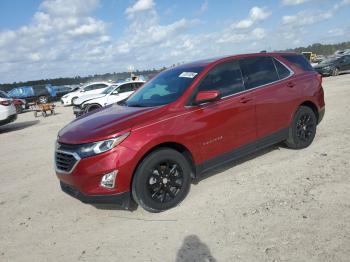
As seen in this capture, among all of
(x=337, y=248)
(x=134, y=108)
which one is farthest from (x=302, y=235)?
(x=134, y=108)

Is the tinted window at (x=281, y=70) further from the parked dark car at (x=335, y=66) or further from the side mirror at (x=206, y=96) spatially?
the parked dark car at (x=335, y=66)

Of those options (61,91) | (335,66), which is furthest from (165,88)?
(61,91)

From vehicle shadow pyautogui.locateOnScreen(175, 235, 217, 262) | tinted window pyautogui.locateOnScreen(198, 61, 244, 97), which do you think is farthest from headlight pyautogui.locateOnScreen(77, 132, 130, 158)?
tinted window pyautogui.locateOnScreen(198, 61, 244, 97)

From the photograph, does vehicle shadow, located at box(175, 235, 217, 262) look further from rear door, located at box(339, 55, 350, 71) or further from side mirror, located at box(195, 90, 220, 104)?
rear door, located at box(339, 55, 350, 71)

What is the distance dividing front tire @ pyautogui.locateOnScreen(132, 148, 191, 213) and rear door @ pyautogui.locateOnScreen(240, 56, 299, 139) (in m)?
1.60

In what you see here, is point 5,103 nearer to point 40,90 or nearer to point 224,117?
point 224,117

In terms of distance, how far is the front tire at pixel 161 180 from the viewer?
4.39m

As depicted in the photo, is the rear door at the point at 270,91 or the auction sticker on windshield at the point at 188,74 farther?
the rear door at the point at 270,91

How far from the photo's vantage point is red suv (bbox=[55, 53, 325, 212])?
4.28m

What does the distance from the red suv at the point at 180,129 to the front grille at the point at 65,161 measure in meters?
0.01

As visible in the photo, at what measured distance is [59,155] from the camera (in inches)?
184

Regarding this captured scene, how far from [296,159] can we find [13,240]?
4401mm

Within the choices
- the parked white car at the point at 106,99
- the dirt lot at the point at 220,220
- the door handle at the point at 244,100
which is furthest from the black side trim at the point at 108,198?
Result: the parked white car at the point at 106,99

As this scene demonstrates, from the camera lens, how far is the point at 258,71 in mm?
5844
